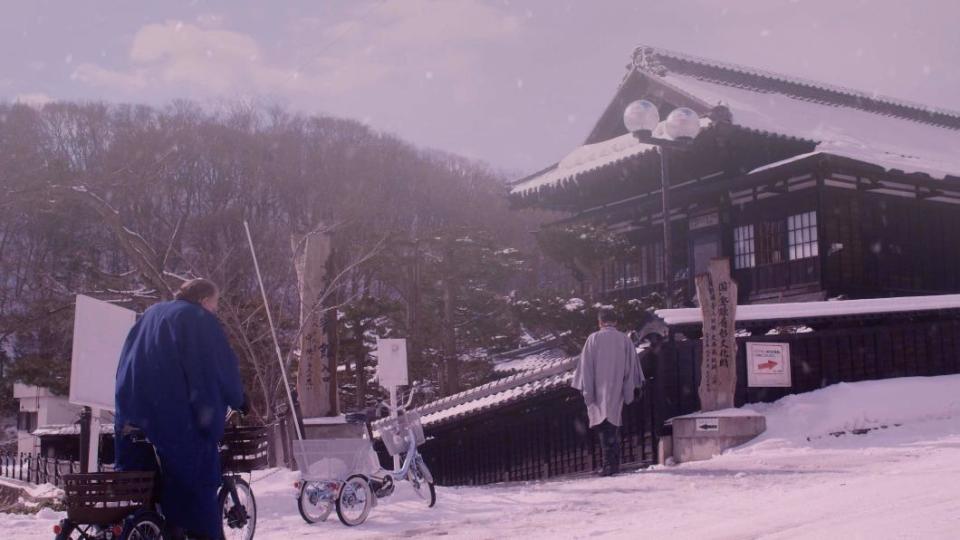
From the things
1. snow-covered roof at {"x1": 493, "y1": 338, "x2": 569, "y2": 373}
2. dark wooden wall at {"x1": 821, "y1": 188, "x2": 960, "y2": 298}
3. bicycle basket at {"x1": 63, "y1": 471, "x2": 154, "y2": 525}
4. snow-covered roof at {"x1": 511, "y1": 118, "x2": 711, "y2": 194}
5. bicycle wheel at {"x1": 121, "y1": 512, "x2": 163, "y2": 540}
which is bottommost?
bicycle wheel at {"x1": 121, "y1": 512, "x2": 163, "y2": 540}

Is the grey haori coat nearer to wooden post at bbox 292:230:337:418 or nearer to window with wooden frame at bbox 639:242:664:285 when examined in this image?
wooden post at bbox 292:230:337:418

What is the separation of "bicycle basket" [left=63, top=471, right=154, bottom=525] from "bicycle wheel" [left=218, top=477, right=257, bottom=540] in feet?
3.52

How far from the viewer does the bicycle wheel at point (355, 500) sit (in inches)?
316

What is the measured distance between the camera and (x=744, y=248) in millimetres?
20266

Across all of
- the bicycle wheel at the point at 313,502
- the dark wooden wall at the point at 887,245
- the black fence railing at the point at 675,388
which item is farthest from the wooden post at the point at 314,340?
the dark wooden wall at the point at 887,245

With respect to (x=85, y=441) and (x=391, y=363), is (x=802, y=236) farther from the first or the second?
(x=85, y=441)

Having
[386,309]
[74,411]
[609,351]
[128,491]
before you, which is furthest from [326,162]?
[128,491]

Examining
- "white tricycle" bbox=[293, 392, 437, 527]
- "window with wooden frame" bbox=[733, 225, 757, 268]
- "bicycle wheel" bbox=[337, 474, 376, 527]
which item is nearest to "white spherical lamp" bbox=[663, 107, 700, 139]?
"window with wooden frame" bbox=[733, 225, 757, 268]

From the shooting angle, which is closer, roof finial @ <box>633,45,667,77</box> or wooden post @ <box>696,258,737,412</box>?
wooden post @ <box>696,258,737,412</box>

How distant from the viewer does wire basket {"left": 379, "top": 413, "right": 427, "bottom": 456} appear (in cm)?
908

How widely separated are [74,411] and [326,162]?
11215 mm

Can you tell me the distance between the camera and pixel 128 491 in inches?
191

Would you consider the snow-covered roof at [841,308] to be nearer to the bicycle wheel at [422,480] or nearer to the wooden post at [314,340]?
the wooden post at [314,340]

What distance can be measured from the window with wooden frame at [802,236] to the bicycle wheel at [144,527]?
51.9ft
